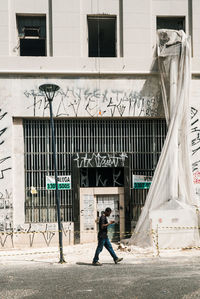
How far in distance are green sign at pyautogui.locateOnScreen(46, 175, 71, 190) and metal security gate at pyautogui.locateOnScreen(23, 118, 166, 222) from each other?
0.15 m

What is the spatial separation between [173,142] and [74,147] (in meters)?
3.69

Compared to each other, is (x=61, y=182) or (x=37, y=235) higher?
(x=61, y=182)

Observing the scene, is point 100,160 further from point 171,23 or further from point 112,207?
point 171,23

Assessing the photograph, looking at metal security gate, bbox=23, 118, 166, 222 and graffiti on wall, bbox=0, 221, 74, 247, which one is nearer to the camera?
graffiti on wall, bbox=0, 221, 74, 247

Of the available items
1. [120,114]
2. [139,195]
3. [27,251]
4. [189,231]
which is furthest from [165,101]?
[27,251]

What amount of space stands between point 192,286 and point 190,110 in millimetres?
7735

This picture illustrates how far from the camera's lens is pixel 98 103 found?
47.4 feet

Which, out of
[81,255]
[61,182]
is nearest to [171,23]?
[61,182]

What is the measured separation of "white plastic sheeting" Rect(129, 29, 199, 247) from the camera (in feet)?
43.7

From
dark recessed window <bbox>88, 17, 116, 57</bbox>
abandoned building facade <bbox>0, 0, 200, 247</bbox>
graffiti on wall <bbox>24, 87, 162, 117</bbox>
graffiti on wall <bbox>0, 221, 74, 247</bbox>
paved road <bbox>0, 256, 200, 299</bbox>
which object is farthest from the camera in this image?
dark recessed window <bbox>88, 17, 116, 57</bbox>

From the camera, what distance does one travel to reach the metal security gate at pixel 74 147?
47.2 ft

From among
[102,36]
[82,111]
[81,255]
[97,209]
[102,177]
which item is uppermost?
[102,36]

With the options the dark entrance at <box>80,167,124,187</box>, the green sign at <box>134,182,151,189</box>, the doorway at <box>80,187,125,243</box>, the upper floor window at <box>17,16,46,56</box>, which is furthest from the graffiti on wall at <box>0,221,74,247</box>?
the upper floor window at <box>17,16,46,56</box>

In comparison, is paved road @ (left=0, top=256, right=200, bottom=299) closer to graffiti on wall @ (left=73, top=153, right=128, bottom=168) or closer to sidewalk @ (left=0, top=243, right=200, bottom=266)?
sidewalk @ (left=0, top=243, right=200, bottom=266)
